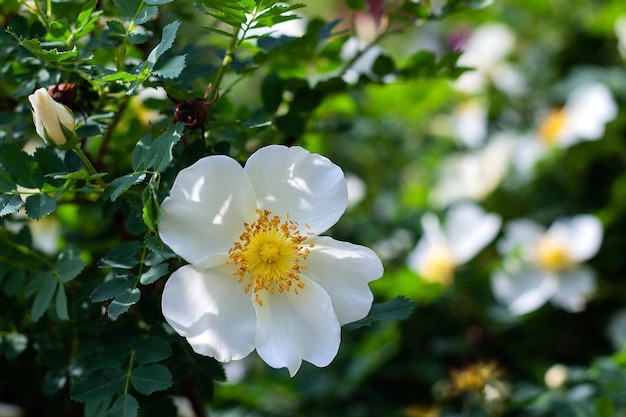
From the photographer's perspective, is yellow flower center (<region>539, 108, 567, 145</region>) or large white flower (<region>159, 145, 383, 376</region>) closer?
large white flower (<region>159, 145, 383, 376</region>)

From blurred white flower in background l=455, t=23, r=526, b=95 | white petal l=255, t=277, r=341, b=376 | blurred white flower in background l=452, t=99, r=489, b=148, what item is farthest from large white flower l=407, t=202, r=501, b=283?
white petal l=255, t=277, r=341, b=376

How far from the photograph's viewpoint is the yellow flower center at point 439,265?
49.6 inches

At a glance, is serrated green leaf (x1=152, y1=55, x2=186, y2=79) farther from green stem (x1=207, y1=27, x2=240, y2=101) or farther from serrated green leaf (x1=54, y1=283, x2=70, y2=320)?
serrated green leaf (x1=54, y1=283, x2=70, y2=320)

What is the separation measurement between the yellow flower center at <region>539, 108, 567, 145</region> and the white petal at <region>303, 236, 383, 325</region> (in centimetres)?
92

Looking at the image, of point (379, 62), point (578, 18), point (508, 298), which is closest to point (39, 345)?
point (379, 62)

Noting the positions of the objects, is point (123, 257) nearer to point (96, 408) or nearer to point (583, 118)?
point (96, 408)

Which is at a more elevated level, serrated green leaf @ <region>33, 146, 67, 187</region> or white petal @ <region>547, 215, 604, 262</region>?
serrated green leaf @ <region>33, 146, 67, 187</region>

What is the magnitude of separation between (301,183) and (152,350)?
19cm

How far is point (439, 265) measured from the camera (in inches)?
49.9

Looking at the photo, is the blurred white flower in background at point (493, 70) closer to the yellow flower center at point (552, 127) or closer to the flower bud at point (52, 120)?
the yellow flower center at point (552, 127)

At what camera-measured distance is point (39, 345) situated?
2.25 feet

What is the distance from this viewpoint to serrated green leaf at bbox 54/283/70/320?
1.95ft

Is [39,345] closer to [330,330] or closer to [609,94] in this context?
[330,330]

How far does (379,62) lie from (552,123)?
71cm
